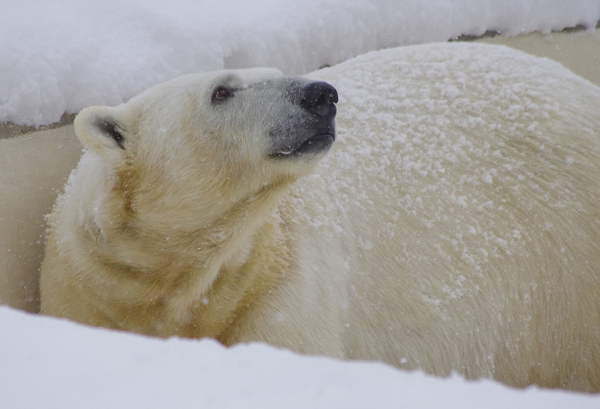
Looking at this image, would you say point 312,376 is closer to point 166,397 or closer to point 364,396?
point 364,396

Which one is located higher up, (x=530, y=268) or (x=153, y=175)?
(x=153, y=175)

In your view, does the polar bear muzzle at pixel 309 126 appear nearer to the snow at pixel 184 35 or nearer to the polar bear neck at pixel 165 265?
the polar bear neck at pixel 165 265

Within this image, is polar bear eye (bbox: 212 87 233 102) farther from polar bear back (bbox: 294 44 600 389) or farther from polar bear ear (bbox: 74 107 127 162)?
polar bear back (bbox: 294 44 600 389)

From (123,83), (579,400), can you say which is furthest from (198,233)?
(579,400)

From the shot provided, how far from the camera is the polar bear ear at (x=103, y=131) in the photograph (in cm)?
202

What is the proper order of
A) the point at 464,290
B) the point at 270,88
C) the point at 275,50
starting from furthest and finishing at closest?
the point at 275,50, the point at 464,290, the point at 270,88

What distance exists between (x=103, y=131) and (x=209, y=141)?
0.38 meters

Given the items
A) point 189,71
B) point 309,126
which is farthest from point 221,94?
point 189,71

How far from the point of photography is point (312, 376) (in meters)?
0.72

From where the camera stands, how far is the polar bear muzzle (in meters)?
1.95

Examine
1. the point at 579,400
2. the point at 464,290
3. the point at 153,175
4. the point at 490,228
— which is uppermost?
the point at 579,400

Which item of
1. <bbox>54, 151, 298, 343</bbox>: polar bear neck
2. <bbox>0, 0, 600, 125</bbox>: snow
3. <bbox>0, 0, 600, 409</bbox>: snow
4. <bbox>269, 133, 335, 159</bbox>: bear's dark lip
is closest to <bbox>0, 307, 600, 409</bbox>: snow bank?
<bbox>0, 0, 600, 409</bbox>: snow

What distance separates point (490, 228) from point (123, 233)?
58.8 inches

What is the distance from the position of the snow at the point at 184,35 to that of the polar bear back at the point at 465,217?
966 mm
